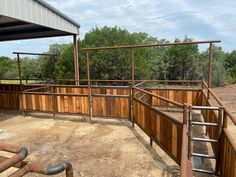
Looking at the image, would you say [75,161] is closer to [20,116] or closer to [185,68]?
[20,116]

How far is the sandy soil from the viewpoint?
3.75m

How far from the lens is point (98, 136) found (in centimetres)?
537

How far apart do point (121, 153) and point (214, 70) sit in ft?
57.2

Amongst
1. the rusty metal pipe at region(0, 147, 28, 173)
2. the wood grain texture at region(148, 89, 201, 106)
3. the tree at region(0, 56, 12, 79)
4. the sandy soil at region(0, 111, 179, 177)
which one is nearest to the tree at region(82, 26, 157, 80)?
the wood grain texture at region(148, 89, 201, 106)

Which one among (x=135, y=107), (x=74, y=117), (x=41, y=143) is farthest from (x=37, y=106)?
(x=135, y=107)

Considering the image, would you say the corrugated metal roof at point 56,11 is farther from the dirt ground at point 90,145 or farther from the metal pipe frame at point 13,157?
the metal pipe frame at point 13,157

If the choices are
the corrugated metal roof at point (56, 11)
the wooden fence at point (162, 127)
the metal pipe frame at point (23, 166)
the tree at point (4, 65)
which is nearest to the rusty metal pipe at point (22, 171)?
the metal pipe frame at point (23, 166)

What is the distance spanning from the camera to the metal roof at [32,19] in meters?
5.61

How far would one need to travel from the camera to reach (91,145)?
4832mm

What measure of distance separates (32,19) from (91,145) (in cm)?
417

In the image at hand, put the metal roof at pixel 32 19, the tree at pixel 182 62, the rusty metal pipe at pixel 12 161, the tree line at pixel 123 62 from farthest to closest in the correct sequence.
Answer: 1. the tree at pixel 182 62
2. the tree line at pixel 123 62
3. the metal roof at pixel 32 19
4. the rusty metal pipe at pixel 12 161

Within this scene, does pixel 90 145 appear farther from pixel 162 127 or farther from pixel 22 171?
pixel 22 171

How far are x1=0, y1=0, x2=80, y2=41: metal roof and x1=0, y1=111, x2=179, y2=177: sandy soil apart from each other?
122 inches

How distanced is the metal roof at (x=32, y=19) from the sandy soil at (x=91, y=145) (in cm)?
310
